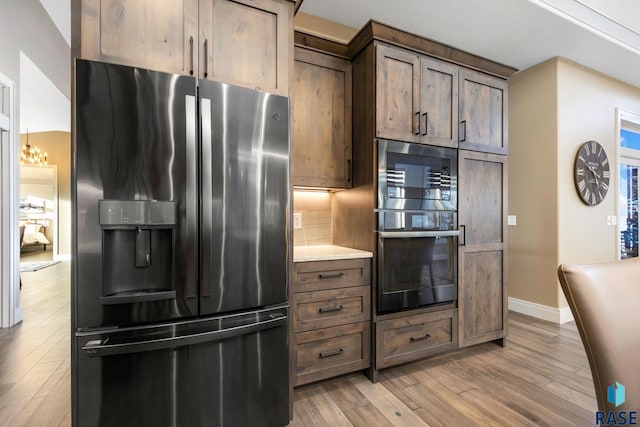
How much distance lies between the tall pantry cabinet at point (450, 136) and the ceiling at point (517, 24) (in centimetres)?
45

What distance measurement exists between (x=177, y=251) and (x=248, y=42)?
3.81ft

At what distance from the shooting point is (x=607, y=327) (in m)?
0.81

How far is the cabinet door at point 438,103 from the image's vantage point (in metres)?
2.31

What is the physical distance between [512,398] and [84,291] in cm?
251

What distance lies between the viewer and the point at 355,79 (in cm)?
234

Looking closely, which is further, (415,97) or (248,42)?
(415,97)

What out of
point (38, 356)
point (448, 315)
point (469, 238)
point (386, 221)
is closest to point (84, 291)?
point (386, 221)

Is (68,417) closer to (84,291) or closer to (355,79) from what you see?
(84,291)

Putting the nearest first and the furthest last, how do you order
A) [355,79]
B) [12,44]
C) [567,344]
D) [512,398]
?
1. [512,398]
2. [355,79]
3. [567,344]
4. [12,44]

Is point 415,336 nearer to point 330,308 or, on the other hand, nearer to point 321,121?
point 330,308

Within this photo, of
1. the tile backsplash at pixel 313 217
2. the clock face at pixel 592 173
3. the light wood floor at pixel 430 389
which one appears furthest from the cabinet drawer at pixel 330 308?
the clock face at pixel 592 173

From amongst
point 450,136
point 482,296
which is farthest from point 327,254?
point 482,296

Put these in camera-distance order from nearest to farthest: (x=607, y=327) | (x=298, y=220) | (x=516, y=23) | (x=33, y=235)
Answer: (x=607, y=327) < (x=298, y=220) < (x=516, y=23) < (x=33, y=235)

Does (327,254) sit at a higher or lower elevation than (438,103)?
lower
